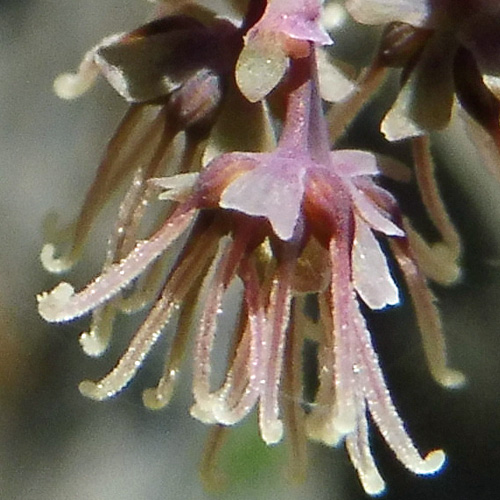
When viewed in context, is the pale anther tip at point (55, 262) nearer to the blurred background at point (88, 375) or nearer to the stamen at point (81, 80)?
the stamen at point (81, 80)

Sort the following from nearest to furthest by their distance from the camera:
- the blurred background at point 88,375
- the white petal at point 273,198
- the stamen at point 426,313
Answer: the white petal at point 273,198 < the stamen at point 426,313 < the blurred background at point 88,375

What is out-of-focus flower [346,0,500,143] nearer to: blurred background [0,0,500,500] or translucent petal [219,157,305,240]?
translucent petal [219,157,305,240]

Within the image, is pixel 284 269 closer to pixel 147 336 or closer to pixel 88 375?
pixel 147 336

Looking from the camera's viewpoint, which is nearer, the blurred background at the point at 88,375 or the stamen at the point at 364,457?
the stamen at the point at 364,457

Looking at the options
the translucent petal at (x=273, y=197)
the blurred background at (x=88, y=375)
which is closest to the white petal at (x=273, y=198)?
the translucent petal at (x=273, y=197)

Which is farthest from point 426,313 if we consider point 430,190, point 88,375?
point 88,375

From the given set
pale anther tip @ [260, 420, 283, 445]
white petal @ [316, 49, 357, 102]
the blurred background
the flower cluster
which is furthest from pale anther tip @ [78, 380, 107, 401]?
the blurred background
